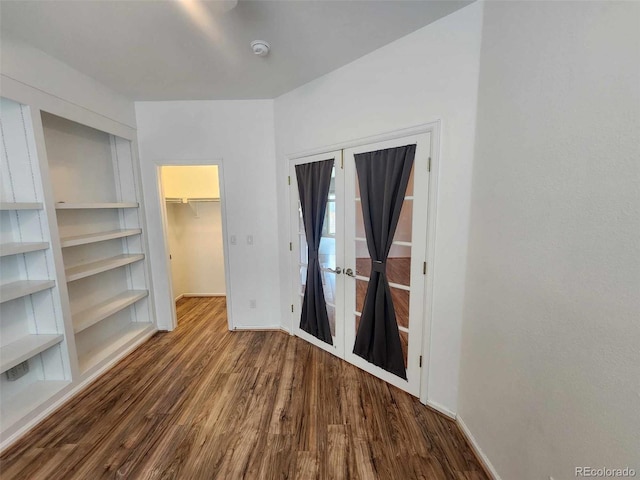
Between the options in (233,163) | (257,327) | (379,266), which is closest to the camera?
(379,266)

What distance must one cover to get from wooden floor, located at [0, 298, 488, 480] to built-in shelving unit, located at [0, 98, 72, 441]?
278 mm

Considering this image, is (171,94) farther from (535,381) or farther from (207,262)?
(535,381)

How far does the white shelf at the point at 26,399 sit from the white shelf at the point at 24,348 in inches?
13.1

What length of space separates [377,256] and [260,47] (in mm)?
1767

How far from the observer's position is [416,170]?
1723mm

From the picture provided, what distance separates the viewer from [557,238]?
98 centimetres

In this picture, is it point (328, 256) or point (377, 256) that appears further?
point (328, 256)

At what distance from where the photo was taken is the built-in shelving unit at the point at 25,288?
168cm

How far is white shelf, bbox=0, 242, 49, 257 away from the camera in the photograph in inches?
62.3

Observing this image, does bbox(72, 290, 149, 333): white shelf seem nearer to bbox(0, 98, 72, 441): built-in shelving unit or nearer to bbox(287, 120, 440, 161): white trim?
bbox(0, 98, 72, 441): built-in shelving unit

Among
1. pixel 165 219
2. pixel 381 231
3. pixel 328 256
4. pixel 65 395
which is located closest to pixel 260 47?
pixel 381 231

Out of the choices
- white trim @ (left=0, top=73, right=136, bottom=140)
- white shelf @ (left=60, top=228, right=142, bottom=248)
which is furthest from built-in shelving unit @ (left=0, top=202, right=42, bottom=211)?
white trim @ (left=0, top=73, right=136, bottom=140)

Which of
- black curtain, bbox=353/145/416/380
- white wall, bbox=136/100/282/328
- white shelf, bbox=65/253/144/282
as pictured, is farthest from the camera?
white wall, bbox=136/100/282/328

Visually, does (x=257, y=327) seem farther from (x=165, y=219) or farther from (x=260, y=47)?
(x=260, y=47)
